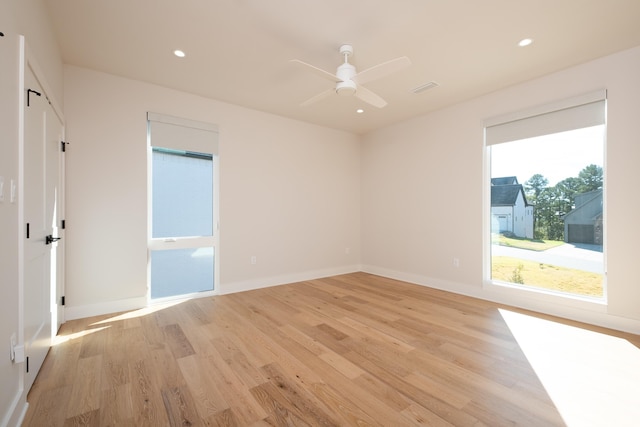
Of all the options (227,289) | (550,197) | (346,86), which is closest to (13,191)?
(346,86)

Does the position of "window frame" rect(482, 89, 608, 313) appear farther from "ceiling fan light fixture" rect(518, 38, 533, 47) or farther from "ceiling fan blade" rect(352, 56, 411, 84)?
"ceiling fan blade" rect(352, 56, 411, 84)

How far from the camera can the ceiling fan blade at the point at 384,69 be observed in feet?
7.31

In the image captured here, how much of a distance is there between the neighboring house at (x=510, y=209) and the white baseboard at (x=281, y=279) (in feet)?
9.04

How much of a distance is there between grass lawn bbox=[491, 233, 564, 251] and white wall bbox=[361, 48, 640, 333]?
0.75 feet

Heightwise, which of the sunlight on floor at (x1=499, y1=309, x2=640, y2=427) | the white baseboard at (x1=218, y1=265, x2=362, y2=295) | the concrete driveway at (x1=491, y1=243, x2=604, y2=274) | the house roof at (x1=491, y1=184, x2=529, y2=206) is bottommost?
the sunlight on floor at (x1=499, y1=309, x2=640, y2=427)

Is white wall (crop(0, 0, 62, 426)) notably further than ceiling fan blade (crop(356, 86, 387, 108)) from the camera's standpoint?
No

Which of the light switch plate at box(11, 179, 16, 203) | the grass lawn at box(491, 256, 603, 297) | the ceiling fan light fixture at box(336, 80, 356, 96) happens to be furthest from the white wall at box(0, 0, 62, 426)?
the grass lawn at box(491, 256, 603, 297)

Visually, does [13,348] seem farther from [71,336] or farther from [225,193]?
[225,193]

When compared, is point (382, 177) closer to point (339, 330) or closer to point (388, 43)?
point (388, 43)

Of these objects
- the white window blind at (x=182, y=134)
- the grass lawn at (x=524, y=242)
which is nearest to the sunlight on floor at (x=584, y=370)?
the grass lawn at (x=524, y=242)

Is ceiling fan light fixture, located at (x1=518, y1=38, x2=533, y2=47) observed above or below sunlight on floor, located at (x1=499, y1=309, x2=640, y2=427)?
above

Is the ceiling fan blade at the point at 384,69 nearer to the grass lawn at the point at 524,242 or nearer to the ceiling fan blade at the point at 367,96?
the ceiling fan blade at the point at 367,96

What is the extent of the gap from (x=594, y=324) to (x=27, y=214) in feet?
17.1

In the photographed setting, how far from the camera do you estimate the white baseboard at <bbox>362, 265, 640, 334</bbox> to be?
293 cm
